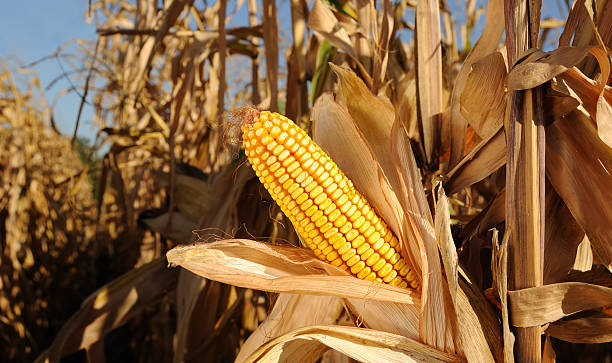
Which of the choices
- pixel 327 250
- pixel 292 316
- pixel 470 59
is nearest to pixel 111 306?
pixel 292 316

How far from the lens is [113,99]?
2986 millimetres

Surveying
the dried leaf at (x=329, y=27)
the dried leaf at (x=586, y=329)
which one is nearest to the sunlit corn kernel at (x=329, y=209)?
the dried leaf at (x=586, y=329)

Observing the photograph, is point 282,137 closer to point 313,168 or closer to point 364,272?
point 313,168

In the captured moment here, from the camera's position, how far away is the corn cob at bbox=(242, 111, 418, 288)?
0.58 m

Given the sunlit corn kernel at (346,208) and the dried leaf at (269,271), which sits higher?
the sunlit corn kernel at (346,208)

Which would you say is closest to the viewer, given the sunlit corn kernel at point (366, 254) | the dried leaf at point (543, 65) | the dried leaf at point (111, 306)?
the dried leaf at point (543, 65)

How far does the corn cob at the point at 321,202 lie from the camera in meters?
0.58

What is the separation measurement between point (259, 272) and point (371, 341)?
0.17 meters

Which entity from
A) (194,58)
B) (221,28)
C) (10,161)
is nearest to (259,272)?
(221,28)

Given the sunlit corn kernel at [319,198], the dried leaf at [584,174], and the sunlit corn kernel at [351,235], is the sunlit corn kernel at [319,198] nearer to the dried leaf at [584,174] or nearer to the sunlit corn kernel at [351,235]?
the sunlit corn kernel at [351,235]

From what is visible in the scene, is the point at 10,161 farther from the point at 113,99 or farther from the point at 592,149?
the point at 592,149

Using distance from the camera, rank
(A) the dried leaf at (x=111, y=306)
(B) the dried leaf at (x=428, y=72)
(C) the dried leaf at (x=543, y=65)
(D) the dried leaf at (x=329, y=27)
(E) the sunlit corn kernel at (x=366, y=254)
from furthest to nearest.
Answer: (A) the dried leaf at (x=111, y=306)
(D) the dried leaf at (x=329, y=27)
(B) the dried leaf at (x=428, y=72)
(E) the sunlit corn kernel at (x=366, y=254)
(C) the dried leaf at (x=543, y=65)

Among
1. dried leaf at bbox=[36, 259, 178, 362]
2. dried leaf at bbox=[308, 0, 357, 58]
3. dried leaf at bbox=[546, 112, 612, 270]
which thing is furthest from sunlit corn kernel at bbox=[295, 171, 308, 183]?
dried leaf at bbox=[36, 259, 178, 362]

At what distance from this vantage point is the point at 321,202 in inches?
23.4
